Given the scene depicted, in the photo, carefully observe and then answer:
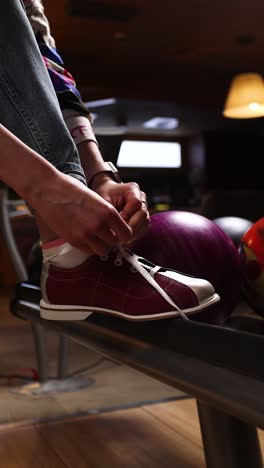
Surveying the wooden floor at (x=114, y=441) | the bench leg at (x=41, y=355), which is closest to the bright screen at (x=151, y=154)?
the bench leg at (x=41, y=355)

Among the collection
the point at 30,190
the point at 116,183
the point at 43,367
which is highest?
the point at 30,190

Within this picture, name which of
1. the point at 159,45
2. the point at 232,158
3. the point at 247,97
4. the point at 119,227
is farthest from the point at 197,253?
the point at 232,158

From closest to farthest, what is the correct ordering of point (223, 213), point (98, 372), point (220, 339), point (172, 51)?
point (220, 339) < point (98, 372) < point (223, 213) < point (172, 51)

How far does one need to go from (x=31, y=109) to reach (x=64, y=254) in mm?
206

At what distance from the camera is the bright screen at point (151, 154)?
847 centimetres

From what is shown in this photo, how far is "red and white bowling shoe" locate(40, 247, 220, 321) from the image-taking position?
2.51 ft

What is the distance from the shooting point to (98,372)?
6.58 feet

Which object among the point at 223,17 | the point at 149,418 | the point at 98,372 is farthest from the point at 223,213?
the point at 223,17

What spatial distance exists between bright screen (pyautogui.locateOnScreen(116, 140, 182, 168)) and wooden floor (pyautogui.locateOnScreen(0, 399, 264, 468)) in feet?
22.9

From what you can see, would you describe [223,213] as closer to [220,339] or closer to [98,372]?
[98,372]

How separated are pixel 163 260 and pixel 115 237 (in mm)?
386

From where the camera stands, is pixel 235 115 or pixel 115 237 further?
pixel 235 115

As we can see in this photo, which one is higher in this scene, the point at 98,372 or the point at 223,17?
the point at 223,17

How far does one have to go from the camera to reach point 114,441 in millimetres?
1331
